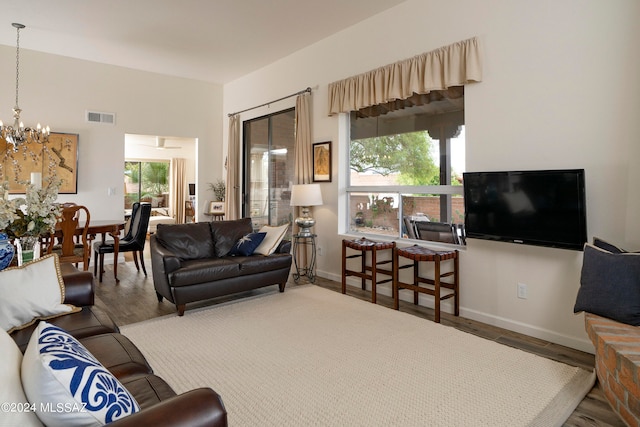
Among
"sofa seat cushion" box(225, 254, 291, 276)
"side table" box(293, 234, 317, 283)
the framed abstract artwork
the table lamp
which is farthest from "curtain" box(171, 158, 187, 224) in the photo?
"sofa seat cushion" box(225, 254, 291, 276)

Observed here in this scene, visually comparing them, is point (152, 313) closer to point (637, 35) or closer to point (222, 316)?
point (222, 316)

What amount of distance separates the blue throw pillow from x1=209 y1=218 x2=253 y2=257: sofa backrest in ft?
0.43

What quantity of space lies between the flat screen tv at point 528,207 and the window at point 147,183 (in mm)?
10468

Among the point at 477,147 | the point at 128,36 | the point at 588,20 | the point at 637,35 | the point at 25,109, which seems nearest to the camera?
the point at 637,35

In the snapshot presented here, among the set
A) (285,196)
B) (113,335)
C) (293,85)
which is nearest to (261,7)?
(293,85)

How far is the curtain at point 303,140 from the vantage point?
206 inches

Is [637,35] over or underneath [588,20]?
underneath

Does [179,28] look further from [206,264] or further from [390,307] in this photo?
[390,307]

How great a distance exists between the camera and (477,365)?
2.54 meters

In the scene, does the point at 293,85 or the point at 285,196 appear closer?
the point at 293,85

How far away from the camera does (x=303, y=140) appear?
5.27 metres

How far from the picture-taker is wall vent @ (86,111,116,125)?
19.7 feet

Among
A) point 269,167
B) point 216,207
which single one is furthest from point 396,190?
point 216,207

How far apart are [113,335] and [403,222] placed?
10.5 feet
